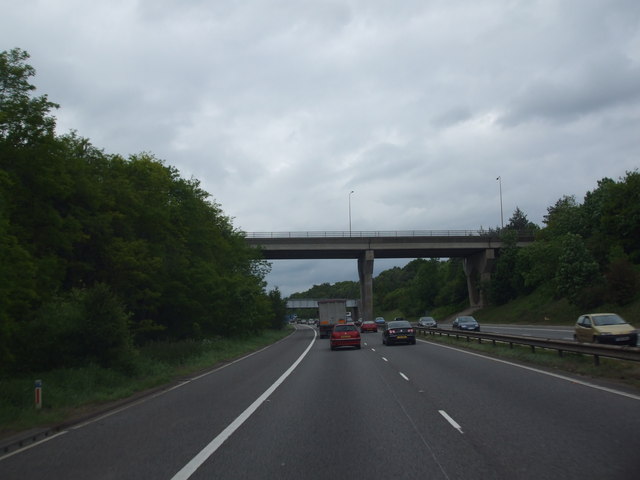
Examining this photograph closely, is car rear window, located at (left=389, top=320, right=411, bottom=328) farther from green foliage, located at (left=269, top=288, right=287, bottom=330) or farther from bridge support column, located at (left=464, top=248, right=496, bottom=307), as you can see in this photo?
green foliage, located at (left=269, top=288, right=287, bottom=330)

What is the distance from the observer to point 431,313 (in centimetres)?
11688

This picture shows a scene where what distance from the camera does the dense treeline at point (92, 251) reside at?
19219 mm

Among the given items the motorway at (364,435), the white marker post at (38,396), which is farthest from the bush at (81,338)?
the white marker post at (38,396)

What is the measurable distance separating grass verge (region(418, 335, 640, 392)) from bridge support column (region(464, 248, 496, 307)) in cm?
5783

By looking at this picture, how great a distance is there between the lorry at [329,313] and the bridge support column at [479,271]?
31.8m

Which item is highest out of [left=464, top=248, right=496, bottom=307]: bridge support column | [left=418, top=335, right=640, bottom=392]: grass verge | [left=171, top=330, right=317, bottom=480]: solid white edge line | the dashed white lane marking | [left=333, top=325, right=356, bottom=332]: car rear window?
[left=464, top=248, right=496, bottom=307]: bridge support column

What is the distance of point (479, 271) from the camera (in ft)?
283

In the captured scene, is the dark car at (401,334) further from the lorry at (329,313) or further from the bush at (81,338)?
the bush at (81,338)

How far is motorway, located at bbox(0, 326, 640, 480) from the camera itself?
23.3 feet

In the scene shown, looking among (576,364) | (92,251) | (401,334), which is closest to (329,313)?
(401,334)

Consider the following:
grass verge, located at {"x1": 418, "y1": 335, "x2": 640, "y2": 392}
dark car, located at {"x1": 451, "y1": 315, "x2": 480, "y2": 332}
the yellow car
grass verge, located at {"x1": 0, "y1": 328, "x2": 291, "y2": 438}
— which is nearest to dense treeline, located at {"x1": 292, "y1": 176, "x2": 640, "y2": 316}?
dark car, located at {"x1": 451, "y1": 315, "x2": 480, "y2": 332}

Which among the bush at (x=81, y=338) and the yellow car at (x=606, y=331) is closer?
the bush at (x=81, y=338)

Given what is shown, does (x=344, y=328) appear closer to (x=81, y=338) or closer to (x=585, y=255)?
(x=81, y=338)

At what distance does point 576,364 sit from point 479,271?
70.1 m
